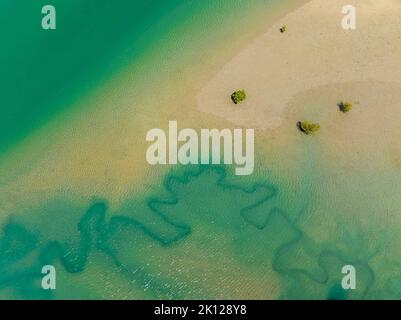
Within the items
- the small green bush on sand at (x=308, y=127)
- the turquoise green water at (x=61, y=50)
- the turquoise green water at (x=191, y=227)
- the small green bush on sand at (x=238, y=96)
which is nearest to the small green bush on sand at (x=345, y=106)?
the small green bush on sand at (x=308, y=127)

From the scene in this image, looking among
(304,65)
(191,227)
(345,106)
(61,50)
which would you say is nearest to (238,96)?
(304,65)

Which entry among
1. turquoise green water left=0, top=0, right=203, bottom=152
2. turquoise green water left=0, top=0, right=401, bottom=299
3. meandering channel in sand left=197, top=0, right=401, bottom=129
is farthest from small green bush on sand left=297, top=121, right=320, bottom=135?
turquoise green water left=0, top=0, right=203, bottom=152

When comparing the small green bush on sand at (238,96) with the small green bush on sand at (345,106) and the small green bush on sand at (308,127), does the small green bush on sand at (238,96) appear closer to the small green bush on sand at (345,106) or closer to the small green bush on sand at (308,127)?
the small green bush on sand at (308,127)

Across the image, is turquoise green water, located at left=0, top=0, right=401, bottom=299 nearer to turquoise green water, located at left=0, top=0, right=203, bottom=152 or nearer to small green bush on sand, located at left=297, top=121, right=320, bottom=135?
turquoise green water, located at left=0, top=0, right=203, bottom=152

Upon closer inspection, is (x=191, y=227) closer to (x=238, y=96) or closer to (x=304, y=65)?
(x=238, y=96)

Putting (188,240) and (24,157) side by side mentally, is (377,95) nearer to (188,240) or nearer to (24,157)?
(188,240)
